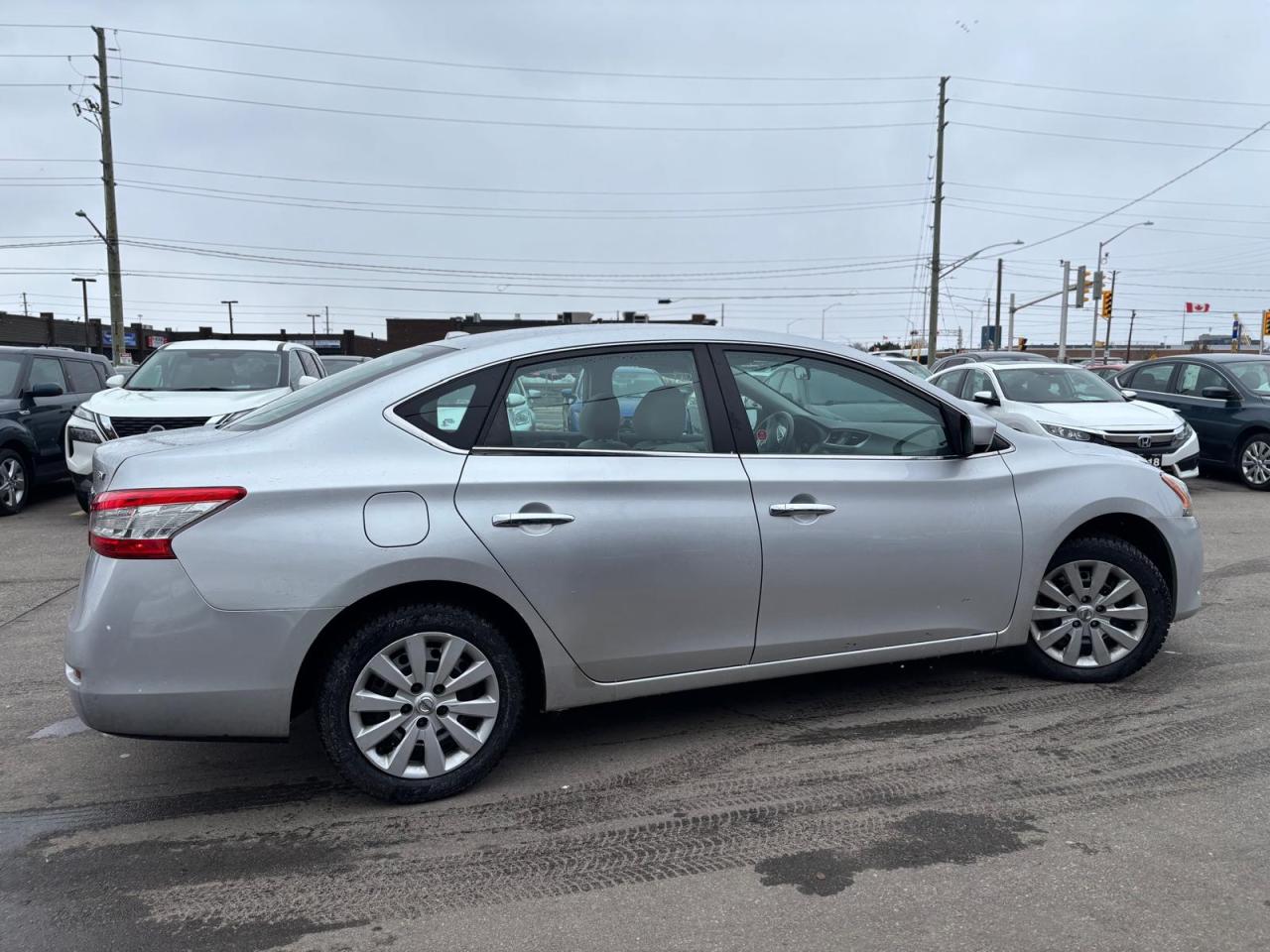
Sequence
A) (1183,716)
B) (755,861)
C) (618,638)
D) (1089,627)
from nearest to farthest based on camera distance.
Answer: (755,861) → (618,638) → (1183,716) → (1089,627)

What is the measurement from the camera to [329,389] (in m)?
3.95

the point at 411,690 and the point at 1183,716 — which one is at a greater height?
the point at 411,690

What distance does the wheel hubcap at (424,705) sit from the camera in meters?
3.43

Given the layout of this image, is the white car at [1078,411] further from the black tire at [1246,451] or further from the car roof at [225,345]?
the car roof at [225,345]

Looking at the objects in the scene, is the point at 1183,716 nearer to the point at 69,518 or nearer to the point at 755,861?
the point at 755,861

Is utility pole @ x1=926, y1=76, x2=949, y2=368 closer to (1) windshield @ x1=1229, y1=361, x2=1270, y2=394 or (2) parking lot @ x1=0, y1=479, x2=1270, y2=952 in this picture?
(1) windshield @ x1=1229, y1=361, x2=1270, y2=394

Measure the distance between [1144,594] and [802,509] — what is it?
6.37 ft

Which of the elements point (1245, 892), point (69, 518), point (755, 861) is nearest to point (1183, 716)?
point (1245, 892)

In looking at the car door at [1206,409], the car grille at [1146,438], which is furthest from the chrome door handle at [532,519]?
the car door at [1206,409]

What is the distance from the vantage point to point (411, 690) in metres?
3.48

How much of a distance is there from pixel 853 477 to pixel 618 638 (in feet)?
3.93

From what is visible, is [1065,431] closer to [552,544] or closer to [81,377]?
[552,544]

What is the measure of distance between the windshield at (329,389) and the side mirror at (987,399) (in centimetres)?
822

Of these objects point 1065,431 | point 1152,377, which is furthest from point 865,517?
point 1152,377
